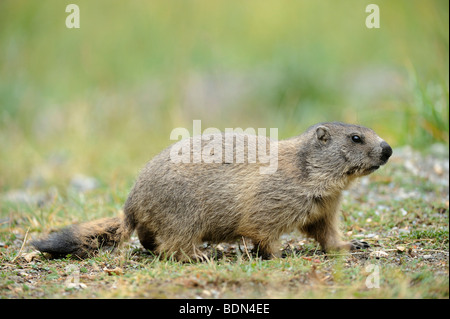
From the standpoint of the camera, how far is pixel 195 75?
49.3 ft

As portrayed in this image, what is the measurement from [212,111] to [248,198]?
904 cm

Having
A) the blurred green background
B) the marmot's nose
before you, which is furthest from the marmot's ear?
the blurred green background

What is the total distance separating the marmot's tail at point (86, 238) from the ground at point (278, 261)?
14cm

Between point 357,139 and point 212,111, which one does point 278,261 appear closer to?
point 357,139

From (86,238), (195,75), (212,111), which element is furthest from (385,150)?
Answer: (195,75)

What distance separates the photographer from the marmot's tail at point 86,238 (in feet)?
19.7

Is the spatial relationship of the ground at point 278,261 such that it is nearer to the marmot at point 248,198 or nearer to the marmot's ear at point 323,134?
the marmot at point 248,198

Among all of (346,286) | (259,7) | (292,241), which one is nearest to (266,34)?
(259,7)

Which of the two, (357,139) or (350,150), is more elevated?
(357,139)

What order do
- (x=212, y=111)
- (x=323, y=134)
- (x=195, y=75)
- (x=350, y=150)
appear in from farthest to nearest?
(x=195, y=75)
(x=212, y=111)
(x=323, y=134)
(x=350, y=150)

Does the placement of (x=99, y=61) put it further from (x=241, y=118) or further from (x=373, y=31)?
(x=373, y=31)

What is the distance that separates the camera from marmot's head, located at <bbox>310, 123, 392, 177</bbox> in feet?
19.6

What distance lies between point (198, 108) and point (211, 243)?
335 inches

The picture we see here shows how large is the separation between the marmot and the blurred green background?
3.55 m
